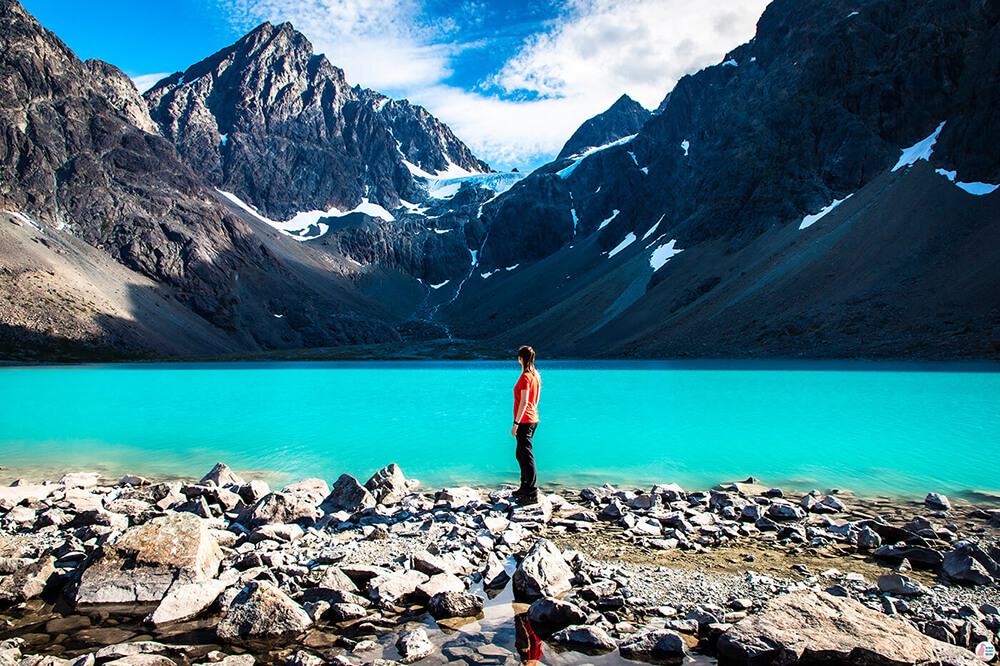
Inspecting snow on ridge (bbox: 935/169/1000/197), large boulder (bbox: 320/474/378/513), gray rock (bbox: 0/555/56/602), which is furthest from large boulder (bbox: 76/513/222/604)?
snow on ridge (bbox: 935/169/1000/197)

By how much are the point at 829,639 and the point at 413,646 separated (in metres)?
3.54

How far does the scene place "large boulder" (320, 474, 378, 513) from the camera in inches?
412

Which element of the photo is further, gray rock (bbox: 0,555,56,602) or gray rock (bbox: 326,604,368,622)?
gray rock (bbox: 0,555,56,602)

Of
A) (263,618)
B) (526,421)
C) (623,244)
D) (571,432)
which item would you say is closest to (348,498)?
(526,421)

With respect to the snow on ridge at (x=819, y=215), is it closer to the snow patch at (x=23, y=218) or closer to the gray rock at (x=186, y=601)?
the gray rock at (x=186, y=601)

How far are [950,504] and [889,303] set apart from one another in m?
57.7

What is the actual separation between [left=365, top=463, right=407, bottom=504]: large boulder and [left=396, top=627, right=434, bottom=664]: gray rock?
5469mm

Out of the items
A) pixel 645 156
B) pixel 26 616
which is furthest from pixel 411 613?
pixel 645 156

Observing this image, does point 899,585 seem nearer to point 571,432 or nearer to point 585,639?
point 585,639

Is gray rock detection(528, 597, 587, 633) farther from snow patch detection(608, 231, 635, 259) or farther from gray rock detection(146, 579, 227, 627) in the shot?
snow patch detection(608, 231, 635, 259)

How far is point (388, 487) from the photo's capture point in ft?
37.2

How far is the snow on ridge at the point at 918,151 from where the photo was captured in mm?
78887

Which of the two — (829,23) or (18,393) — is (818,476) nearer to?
(18,393)

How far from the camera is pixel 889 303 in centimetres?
5956
